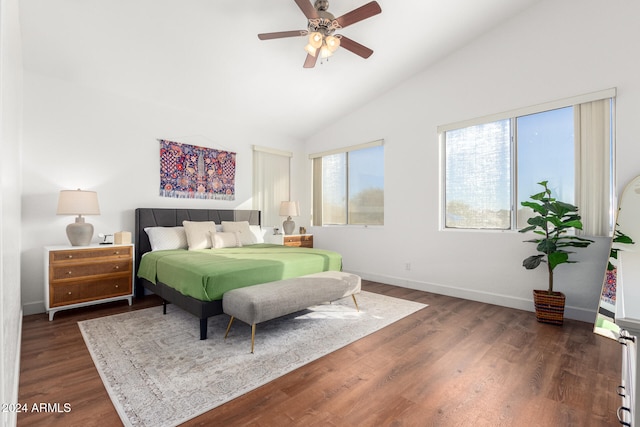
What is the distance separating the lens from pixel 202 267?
2650 mm

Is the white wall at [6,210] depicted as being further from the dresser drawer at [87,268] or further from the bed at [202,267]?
the dresser drawer at [87,268]

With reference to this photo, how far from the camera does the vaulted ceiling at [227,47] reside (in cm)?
282

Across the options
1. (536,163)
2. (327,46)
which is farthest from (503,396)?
(327,46)

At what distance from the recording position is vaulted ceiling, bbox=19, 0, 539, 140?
9.25 feet

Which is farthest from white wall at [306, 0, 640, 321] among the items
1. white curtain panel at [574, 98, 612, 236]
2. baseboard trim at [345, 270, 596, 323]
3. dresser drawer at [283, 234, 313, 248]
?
dresser drawer at [283, 234, 313, 248]

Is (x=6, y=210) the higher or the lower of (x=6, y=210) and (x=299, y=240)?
the higher

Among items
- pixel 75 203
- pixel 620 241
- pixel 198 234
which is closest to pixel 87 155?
pixel 75 203

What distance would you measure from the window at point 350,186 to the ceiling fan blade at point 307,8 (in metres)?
2.56

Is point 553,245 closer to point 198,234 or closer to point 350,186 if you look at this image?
point 350,186

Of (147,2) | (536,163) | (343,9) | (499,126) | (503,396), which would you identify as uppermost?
(343,9)

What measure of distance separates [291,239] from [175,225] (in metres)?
1.97

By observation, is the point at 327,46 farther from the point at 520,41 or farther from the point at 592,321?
the point at 592,321

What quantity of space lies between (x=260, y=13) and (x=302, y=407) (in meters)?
3.45

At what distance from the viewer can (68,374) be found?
6.61 feet
